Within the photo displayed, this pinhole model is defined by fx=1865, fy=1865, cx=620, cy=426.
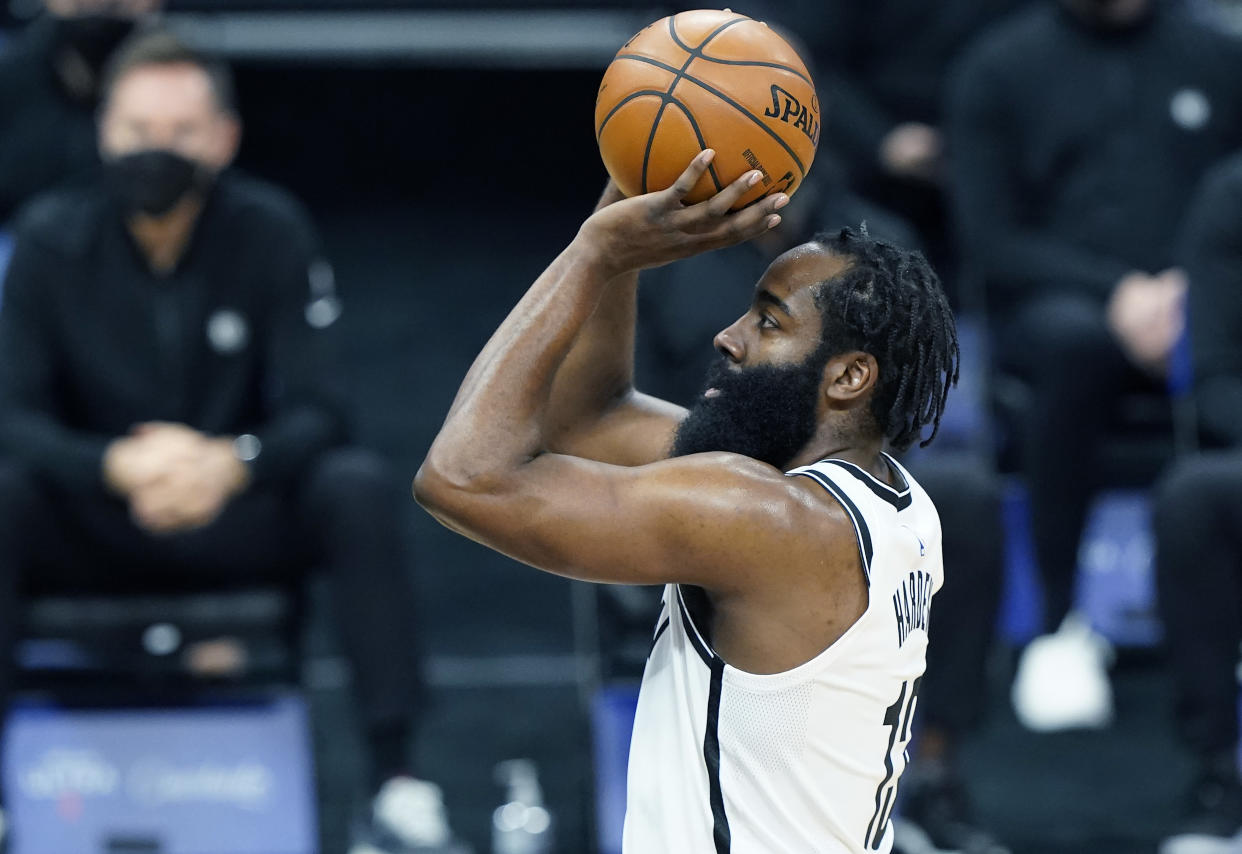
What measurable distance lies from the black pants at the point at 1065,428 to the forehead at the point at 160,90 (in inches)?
89.7

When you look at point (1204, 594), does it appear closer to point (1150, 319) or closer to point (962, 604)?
point (962, 604)

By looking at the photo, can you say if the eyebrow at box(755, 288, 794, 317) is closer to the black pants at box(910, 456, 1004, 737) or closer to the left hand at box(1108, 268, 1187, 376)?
the black pants at box(910, 456, 1004, 737)

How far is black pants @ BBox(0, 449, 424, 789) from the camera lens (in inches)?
167

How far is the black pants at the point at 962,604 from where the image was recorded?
422cm

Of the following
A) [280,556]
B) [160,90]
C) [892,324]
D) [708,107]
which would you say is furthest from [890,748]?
[160,90]

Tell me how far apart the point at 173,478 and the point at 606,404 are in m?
1.64

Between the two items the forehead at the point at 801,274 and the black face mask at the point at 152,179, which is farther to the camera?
the black face mask at the point at 152,179

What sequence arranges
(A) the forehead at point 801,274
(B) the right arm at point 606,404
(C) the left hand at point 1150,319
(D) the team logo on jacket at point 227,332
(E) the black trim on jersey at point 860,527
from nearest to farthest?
(E) the black trim on jersey at point 860,527 → (A) the forehead at point 801,274 → (B) the right arm at point 606,404 → (D) the team logo on jacket at point 227,332 → (C) the left hand at point 1150,319

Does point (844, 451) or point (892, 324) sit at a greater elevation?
point (892, 324)

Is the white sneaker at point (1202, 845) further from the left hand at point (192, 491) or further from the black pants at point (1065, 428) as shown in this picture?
the left hand at point (192, 491)

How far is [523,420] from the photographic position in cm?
241

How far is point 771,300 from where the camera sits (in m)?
2.56

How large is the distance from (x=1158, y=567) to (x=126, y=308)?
2519mm

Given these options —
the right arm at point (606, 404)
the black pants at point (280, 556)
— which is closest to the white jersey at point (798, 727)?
the right arm at point (606, 404)
